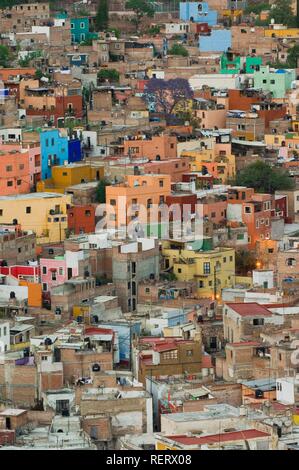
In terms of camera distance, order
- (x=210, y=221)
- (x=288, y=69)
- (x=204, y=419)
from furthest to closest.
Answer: (x=288, y=69)
(x=210, y=221)
(x=204, y=419)

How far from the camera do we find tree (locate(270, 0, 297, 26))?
46969mm

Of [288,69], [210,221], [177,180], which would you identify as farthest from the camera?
[288,69]

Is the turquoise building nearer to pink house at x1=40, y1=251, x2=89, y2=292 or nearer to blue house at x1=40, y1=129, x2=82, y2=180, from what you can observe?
blue house at x1=40, y1=129, x2=82, y2=180

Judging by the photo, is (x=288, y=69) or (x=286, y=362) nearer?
(x=286, y=362)

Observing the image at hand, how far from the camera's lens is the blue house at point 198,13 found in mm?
48406

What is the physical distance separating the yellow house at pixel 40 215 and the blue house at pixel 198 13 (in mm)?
20089

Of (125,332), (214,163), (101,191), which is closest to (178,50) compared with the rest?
(214,163)

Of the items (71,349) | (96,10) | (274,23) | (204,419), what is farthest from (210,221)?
(96,10)

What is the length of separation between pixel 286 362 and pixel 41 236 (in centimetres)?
686

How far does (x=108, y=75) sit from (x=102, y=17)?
26.3 feet

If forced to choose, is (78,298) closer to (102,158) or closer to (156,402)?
(156,402)

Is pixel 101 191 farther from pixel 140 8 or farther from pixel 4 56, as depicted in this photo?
pixel 140 8

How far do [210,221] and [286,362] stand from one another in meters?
6.52

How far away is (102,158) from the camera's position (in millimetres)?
31391
